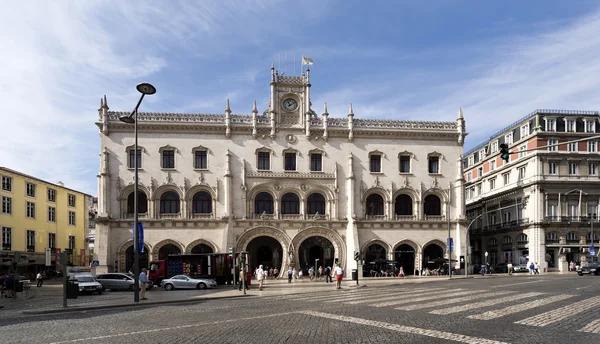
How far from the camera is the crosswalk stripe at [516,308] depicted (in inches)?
644

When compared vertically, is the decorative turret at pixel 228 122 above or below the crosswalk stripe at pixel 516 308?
above

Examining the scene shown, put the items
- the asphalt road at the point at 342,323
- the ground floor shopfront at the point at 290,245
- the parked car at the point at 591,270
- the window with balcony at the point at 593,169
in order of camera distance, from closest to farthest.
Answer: the asphalt road at the point at 342,323 → the parked car at the point at 591,270 → the ground floor shopfront at the point at 290,245 → the window with balcony at the point at 593,169

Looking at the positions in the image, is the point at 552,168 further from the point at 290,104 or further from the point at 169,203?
the point at 169,203

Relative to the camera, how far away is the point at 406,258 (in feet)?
169

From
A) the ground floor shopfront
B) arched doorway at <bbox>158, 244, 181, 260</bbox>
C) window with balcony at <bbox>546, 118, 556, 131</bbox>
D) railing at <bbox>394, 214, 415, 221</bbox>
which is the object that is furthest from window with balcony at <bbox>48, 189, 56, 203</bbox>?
window with balcony at <bbox>546, 118, 556, 131</bbox>

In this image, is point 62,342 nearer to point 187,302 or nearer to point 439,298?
point 187,302

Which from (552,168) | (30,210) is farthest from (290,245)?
(552,168)

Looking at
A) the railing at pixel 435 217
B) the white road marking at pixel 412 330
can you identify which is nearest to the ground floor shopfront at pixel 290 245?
the railing at pixel 435 217

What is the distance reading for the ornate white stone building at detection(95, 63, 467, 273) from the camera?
4766 centimetres

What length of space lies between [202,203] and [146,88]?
82.7 ft

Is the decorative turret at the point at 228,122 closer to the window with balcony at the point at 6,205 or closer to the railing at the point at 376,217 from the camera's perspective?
the railing at the point at 376,217

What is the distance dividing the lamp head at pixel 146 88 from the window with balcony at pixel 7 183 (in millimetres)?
36568

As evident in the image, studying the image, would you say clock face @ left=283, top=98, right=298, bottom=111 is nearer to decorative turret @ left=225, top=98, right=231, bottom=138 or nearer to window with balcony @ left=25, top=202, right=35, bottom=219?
decorative turret @ left=225, top=98, right=231, bottom=138

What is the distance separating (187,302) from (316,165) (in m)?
27.0
